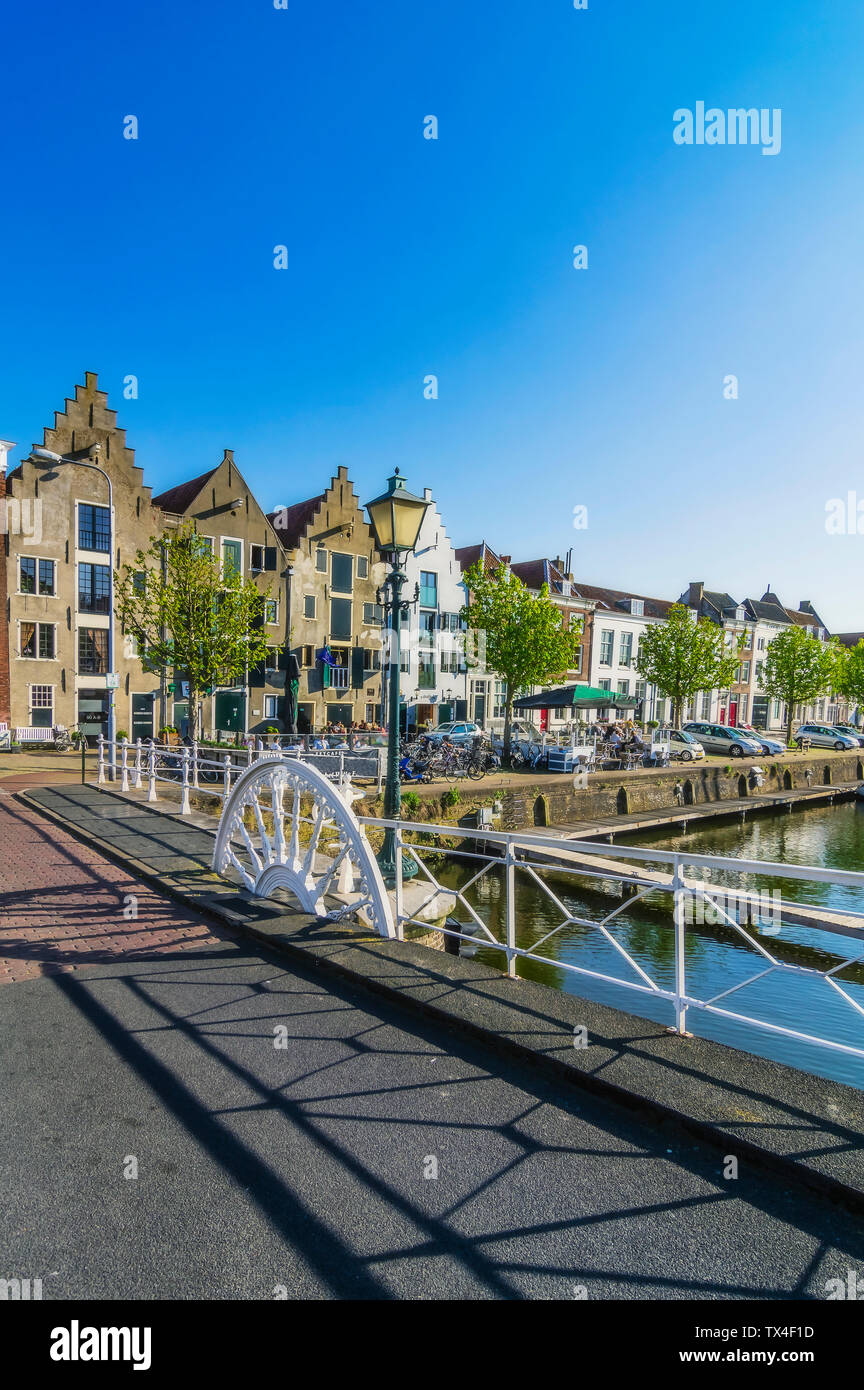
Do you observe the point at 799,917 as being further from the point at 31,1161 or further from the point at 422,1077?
the point at 31,1161

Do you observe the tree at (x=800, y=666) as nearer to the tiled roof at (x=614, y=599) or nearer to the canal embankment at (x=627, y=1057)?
the tiled roof at (x=614, y=599)

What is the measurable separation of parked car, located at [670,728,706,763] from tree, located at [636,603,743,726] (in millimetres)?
3728

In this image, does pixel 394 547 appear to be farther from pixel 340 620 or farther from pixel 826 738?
pixel 826 738

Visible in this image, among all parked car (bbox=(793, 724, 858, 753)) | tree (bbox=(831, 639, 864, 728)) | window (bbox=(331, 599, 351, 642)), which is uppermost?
window (bbox=(331, 599, 351, 642))

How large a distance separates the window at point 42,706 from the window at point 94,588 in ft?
11.5

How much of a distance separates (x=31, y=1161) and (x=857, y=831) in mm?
33574

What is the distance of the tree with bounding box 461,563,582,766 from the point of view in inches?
1255

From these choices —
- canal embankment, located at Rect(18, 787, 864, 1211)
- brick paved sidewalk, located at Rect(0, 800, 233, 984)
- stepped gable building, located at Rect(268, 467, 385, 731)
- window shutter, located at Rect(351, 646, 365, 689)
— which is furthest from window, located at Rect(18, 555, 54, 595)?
canal embankment, located at Rect(18, 787, 864, 1211)

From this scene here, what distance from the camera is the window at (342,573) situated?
124ft

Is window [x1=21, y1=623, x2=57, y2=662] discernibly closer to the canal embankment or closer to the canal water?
the canal water

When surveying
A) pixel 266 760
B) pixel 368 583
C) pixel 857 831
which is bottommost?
pixel 857 831

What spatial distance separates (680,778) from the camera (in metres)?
32.6

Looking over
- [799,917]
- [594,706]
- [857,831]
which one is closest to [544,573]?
[594,706]

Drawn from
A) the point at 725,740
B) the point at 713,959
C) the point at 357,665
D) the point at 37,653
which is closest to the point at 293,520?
the point at 357,665
